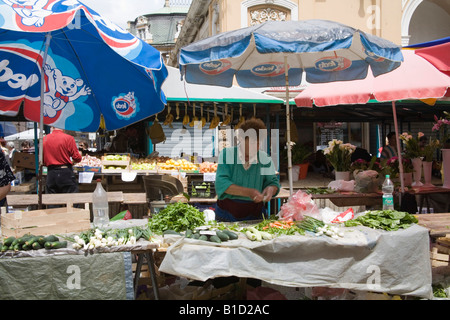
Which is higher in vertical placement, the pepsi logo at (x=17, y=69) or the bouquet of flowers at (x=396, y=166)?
the pepsi logo at (x=17, y=69)

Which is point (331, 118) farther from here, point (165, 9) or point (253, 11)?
point (165, 9)

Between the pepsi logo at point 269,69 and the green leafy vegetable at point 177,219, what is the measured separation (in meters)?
2.27

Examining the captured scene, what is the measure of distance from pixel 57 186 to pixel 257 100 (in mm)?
4809

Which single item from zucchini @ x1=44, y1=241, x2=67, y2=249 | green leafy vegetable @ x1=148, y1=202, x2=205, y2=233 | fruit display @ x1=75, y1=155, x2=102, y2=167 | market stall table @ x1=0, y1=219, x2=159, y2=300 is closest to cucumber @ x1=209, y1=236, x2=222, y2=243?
green leafy vegetable @ x1=148, y1=202, x2=205, y2=233

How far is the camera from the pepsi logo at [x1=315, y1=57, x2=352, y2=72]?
5261mm

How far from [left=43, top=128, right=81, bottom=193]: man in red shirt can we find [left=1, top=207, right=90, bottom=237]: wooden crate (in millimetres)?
4030

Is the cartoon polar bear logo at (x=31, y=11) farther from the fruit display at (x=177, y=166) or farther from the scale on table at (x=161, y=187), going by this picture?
the fruit display at (x=177, y=166)

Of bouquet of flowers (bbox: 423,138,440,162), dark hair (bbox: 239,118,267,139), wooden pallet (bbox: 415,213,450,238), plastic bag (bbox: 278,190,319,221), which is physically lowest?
wooden pallet (bbox: 415,213,450,238)

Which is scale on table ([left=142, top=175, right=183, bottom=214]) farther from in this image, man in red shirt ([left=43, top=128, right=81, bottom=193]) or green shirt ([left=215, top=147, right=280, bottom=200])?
green shirt ([left=215, top=147, right=280, bottom=200])

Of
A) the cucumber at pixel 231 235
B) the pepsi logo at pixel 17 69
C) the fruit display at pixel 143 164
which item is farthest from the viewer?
the fruit display at pixel 143 164

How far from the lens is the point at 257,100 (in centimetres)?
1013

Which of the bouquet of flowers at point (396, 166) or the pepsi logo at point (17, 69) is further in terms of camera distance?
the bouquet of flowers at point (396, 166)

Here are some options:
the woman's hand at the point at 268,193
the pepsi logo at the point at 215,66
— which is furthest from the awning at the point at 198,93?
the woman's hand at the point at 268,193

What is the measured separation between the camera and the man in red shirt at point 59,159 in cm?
793
